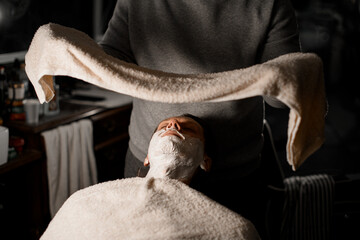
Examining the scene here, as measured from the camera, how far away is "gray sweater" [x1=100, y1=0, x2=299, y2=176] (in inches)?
55.2

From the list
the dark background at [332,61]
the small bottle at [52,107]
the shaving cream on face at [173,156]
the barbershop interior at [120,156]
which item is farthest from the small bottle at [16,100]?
the shaving cream on face at [173,156]

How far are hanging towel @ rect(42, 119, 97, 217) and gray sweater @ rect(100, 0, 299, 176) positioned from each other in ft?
3.00

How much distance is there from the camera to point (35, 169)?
228cm

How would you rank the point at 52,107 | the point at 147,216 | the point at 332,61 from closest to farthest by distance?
the point at 147,216 → the point at 52,107 → the point at 332,61

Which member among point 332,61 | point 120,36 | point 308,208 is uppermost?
point 120,36

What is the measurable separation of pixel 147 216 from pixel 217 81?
17.9 inches

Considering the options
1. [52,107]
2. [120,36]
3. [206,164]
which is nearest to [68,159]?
[52,107]

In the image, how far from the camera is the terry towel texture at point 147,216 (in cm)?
116

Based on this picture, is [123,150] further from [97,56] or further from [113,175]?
[97,56]

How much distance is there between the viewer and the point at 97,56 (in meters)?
1.07

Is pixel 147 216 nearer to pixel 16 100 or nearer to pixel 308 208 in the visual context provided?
pixel 308 208

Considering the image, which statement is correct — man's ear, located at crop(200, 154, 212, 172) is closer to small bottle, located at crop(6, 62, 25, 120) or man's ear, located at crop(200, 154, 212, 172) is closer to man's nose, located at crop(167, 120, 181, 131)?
man's nose, located at crop(167, 120, 181, 131)

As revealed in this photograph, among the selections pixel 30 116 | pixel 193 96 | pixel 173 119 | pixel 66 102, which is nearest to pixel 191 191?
pixel 173 119

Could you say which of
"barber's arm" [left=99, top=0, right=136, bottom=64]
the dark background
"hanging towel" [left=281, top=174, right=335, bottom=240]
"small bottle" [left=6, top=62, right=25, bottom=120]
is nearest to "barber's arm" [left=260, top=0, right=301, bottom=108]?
"barber's arm" [left=99, top=0, right=136, bottom=64]
